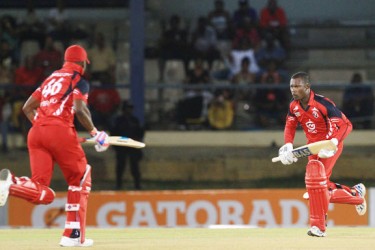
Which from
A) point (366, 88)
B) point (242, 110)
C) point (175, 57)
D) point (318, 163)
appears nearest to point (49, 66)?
point (175, 57)

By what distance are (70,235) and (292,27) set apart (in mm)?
10095

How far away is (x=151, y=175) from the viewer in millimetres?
16078

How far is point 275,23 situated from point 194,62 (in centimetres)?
152

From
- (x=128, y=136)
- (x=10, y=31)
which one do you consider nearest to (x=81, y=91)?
(x=128, y=136)

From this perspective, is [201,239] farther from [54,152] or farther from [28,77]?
[28,77]

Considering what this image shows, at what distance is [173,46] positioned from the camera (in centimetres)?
1745

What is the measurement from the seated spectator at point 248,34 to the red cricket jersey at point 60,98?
354 inches

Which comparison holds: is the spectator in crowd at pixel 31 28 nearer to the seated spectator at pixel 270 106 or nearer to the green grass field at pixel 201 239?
the seated spectator at pixel 270 106

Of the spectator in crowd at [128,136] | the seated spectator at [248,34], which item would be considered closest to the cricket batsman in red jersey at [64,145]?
the spectator in crowd at [128,136]

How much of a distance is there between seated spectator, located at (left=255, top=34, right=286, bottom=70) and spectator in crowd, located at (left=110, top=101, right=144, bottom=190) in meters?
2.49

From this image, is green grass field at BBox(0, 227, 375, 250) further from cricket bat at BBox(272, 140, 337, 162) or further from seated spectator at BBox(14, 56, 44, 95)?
seated spectator at BBox(14, 56, 44, 95)

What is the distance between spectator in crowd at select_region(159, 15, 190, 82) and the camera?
1738 centimetres

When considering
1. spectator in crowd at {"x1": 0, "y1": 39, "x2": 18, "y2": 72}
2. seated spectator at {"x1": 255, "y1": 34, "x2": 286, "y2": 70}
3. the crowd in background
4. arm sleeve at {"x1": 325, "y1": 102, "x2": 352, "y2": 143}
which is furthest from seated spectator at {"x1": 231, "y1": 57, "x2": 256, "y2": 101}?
arm sleeve at {"x1": 325, "y1": 102, "x2": 352, "y2": 143}

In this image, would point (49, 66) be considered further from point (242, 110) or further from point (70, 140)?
point (70, 140)
